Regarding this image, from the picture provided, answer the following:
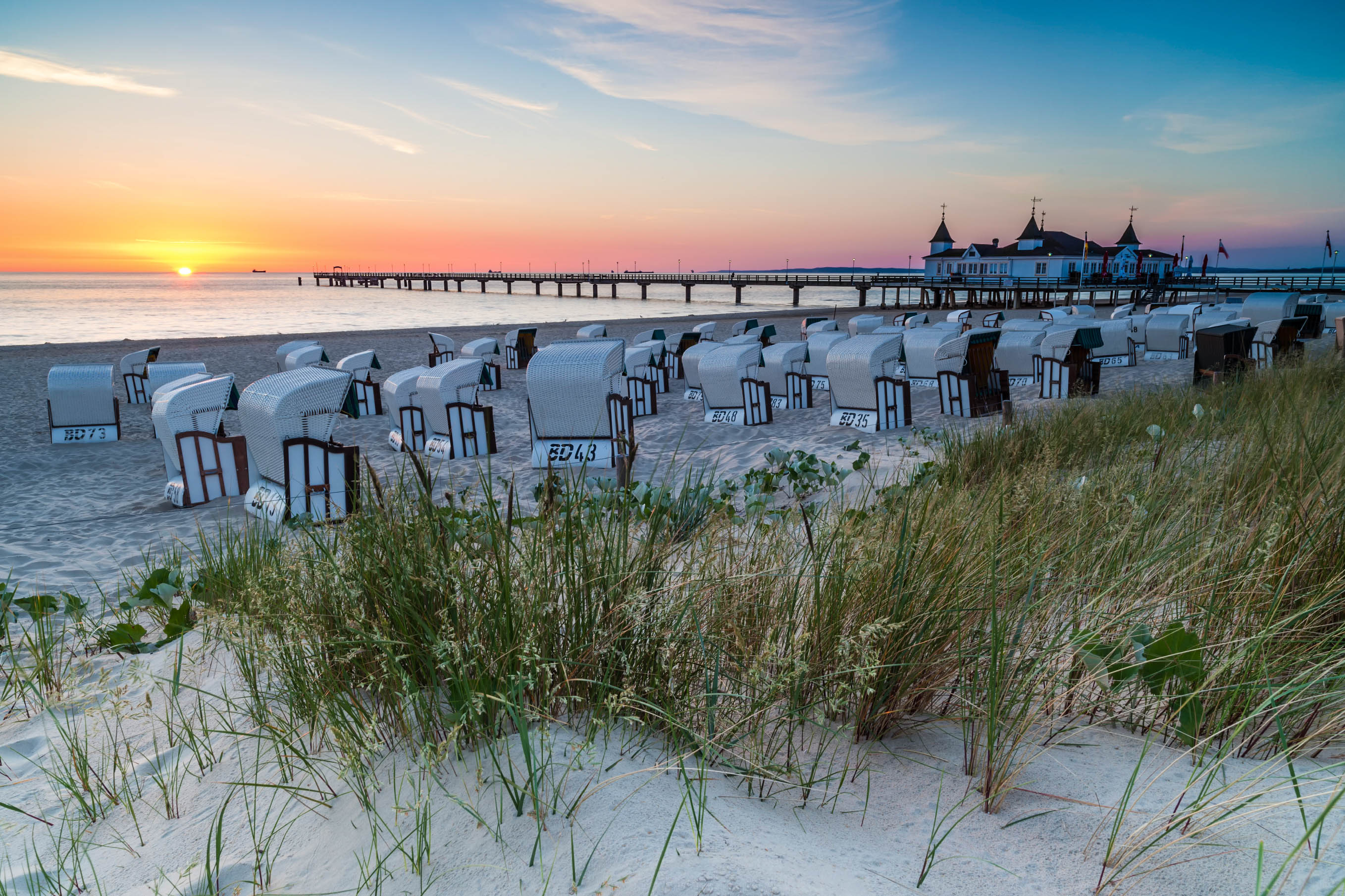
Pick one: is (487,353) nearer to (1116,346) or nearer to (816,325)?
(816,325)

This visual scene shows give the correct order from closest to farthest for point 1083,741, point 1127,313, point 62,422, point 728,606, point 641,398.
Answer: point 1083,741 → point 728,606 → point 62,422 → point 641,398 → point 1127,313

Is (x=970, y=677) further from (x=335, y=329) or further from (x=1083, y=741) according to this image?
(x=335, y=329)

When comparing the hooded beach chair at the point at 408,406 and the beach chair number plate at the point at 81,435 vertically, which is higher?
the hooded beach chair at the point at 408,406

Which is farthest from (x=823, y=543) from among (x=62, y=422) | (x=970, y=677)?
(x=62, y=422)

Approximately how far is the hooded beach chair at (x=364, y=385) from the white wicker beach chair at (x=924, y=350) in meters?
9.22

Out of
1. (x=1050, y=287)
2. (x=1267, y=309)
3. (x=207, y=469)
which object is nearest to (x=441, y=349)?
(x=207, y=469)

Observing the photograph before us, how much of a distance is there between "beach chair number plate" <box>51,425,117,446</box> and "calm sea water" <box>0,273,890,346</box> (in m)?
24.6

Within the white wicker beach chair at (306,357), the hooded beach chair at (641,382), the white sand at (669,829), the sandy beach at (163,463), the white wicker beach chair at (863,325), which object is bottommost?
the sandy beach at (163,463)

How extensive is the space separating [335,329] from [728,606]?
4393cm

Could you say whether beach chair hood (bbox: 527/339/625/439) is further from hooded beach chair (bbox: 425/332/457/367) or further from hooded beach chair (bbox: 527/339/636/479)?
hooded beach chair (bbox: 425/332/457/367)

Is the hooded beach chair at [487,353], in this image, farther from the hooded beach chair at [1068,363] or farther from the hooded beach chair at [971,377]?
the hooded beach chair at [1068,363]

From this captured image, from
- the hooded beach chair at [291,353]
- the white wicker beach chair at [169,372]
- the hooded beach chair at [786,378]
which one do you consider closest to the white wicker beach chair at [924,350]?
the hooded beach chair at [786,378]

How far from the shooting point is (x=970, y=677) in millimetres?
1792

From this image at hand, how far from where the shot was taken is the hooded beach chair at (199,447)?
7.20 metres
